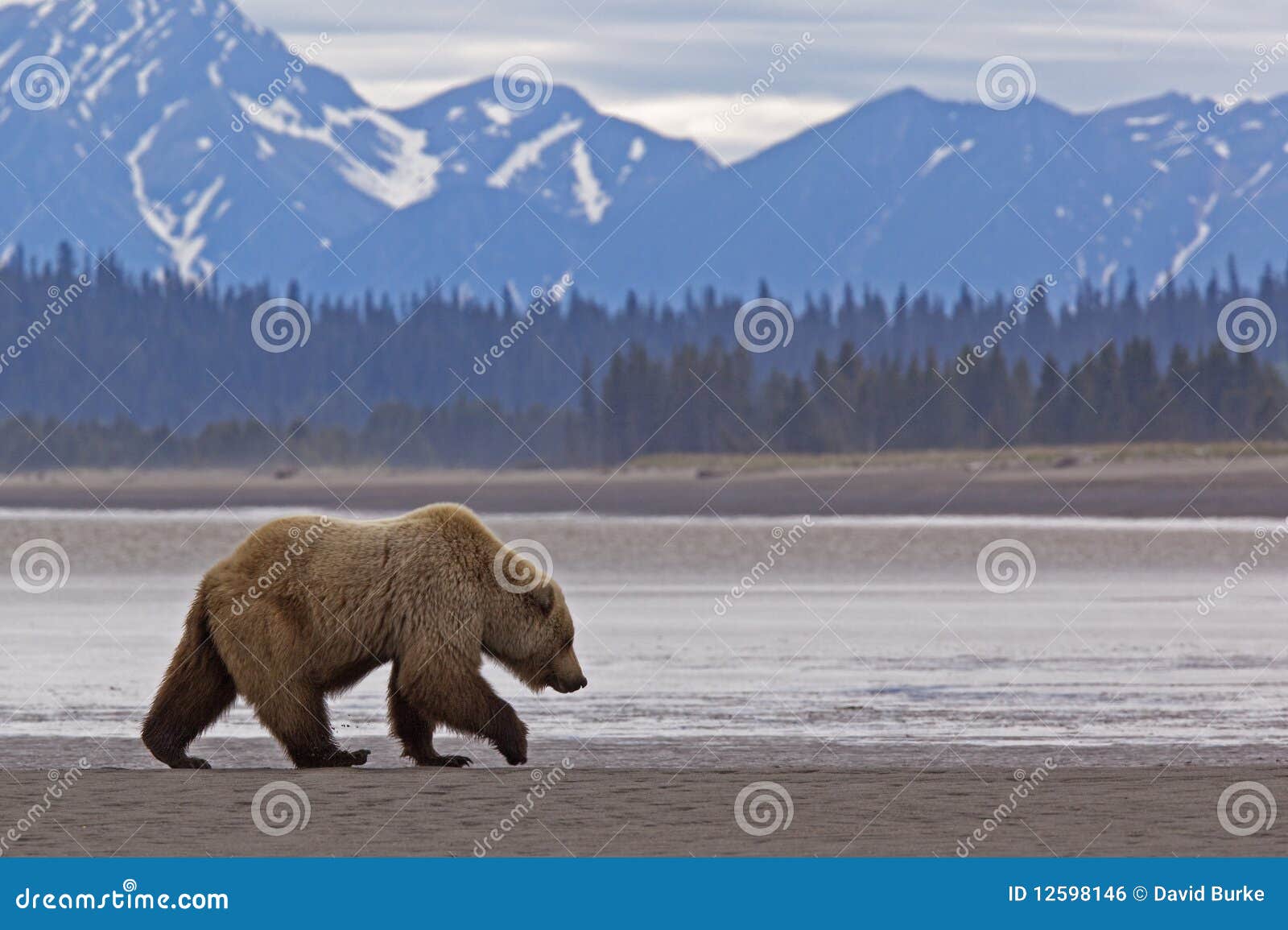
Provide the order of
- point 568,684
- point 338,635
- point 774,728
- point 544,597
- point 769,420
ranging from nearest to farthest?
point 338,635 < point 544,597 < point 568,684 < point 774,728 < point 769,420

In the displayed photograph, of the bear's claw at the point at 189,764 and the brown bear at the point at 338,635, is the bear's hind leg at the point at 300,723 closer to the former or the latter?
the brown bear at the point at 338,635

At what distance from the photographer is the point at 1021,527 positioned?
42.0m

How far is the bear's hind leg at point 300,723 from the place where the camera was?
11.4 metres

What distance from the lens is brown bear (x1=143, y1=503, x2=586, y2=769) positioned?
11359 mm

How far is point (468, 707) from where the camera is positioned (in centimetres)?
1139

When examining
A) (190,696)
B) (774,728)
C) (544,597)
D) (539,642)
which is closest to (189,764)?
(190,696)

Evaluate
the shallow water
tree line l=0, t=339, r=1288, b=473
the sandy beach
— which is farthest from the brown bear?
tree line l=0, t=339, r=1288, b=473

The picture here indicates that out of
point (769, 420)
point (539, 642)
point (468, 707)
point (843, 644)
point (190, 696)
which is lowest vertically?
point (769, 420)

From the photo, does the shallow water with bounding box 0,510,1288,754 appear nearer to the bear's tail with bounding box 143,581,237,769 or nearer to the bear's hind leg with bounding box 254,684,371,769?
the bear's tail with bounding box 143,581,237,769

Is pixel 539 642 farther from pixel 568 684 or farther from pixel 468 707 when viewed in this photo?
pixel 468 707

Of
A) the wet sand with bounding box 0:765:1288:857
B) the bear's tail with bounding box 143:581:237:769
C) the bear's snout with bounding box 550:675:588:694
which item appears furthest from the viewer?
the bear's snout with bounding box 550:675:588:694

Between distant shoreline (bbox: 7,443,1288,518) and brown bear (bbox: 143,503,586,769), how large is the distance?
36.3m

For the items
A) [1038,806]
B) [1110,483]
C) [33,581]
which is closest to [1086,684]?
[1038,806]

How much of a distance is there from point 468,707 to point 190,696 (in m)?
1.67
